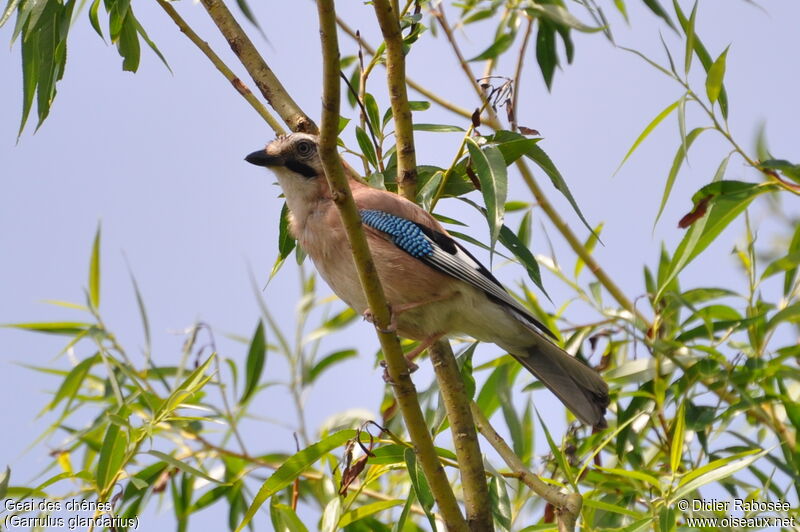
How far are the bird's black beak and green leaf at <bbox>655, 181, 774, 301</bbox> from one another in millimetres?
1850

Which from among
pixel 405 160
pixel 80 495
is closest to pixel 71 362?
pixel 80 495

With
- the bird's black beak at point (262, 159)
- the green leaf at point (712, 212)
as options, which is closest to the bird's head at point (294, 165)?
the bird's black beak at point (262, 159)

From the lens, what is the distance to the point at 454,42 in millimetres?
4875

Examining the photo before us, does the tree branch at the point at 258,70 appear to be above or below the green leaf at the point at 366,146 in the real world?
above

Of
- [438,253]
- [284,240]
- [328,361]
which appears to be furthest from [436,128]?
[328,361]

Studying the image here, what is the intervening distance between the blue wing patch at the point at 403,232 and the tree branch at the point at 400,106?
1.06 feet

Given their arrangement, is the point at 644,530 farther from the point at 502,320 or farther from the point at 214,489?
the point at 214,489

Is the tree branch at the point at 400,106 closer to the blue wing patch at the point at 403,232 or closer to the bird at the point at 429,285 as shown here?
the bird at the point at 429,285

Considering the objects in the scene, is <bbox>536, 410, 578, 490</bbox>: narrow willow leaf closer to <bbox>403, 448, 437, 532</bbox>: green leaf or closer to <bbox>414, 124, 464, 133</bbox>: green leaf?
<bbox>403, 448, 437, 532</bbox>: green leaf

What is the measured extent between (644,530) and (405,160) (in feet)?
5.13

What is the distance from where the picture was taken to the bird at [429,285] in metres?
4.08

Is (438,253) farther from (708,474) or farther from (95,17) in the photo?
(95,17)

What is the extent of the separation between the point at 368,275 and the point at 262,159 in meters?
1.67

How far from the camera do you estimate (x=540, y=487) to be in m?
3.37
